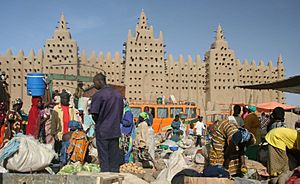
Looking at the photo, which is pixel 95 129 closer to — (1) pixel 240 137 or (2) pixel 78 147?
(2) pixel 78 147

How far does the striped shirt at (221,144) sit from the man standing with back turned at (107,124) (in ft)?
4.48

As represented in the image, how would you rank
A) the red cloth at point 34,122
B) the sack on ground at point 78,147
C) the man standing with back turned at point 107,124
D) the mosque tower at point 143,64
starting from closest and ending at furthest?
the man standing with back turned at point 107,124 < the sack on ground at point 78,147 < the red cloth at point 34,122 < the mosque tower at point 143,64

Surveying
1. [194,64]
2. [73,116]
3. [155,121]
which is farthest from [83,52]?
[73,116]

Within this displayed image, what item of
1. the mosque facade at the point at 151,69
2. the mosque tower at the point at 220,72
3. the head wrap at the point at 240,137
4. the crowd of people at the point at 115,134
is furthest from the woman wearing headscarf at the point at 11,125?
the mosque tower at the point at 220,72

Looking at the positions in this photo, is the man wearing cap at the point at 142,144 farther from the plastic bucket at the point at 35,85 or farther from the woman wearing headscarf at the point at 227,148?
the woman wearing headscarf at the point at 227,148

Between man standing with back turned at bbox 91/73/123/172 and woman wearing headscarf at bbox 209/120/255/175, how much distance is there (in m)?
1.37

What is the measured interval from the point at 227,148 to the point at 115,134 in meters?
1.55

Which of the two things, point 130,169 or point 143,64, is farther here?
point 143,64

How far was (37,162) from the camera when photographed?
4.32m

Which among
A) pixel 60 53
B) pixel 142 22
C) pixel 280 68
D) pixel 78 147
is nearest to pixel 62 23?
pixel 60 53

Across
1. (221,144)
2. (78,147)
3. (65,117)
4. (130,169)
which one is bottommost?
(130,169)

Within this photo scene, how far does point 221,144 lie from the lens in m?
4.30

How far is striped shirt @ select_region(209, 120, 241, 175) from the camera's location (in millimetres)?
4230

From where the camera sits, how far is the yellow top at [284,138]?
4.21m
